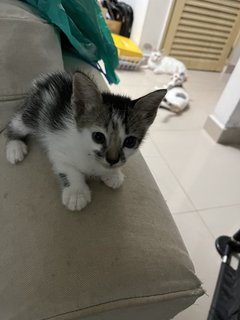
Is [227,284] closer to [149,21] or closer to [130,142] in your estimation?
[130,142]

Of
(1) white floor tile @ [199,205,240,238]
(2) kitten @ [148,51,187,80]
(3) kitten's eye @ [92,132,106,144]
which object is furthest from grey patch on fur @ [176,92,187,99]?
(3) kitten's eye @ [92,132,106,144]

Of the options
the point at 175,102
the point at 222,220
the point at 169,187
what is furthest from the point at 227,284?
the point at 175,102

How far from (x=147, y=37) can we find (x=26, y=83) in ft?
7.82

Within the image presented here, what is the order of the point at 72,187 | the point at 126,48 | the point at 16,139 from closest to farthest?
the point at 72,187 → the point at 16,139 → the point at 126,48

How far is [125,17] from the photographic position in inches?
115

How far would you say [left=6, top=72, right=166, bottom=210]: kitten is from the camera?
0.73 m

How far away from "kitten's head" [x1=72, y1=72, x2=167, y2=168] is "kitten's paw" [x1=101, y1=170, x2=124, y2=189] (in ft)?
0.15

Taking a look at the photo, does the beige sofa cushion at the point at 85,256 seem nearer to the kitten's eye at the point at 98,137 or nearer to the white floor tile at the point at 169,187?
the kitten's eye at the point at 98,137

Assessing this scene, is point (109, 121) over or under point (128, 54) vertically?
over

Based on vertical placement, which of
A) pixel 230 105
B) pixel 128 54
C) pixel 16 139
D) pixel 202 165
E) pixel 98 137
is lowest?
pixel 202 165

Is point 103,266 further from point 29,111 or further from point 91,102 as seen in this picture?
point 29,111

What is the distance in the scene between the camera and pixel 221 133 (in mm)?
2043

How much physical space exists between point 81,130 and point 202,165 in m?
1.26

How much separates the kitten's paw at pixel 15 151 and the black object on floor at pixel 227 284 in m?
0.76
